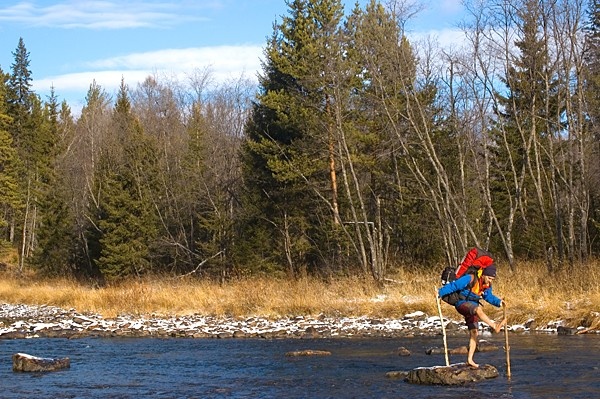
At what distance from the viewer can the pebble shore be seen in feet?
59.7

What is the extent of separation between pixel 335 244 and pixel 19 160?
34.2 meters

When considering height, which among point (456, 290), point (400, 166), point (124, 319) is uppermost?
point (400, 166)

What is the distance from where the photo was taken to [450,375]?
10.6 meters

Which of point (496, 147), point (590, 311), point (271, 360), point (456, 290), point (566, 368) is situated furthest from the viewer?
point (496, 147)

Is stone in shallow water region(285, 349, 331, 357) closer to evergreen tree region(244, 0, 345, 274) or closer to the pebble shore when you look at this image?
the pebble shore

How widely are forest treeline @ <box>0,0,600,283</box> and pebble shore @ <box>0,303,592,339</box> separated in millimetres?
6773

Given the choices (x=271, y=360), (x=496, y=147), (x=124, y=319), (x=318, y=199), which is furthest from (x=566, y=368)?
(x=496, y=147)

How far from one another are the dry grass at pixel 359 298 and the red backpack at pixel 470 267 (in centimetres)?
712

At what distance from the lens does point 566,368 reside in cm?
1180

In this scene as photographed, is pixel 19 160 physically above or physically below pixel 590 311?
above

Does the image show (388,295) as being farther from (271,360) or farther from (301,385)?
(301,385)

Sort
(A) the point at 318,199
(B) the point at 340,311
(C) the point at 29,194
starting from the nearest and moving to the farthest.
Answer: (B) the point at 340,311 < (A) the point at 318,199 < (C) the point at 29,194

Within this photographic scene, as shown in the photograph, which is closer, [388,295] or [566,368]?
[566,368]

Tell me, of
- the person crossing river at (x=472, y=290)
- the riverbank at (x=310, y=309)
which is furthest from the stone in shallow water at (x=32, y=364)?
the person crossing river at (x=472, y=290)
